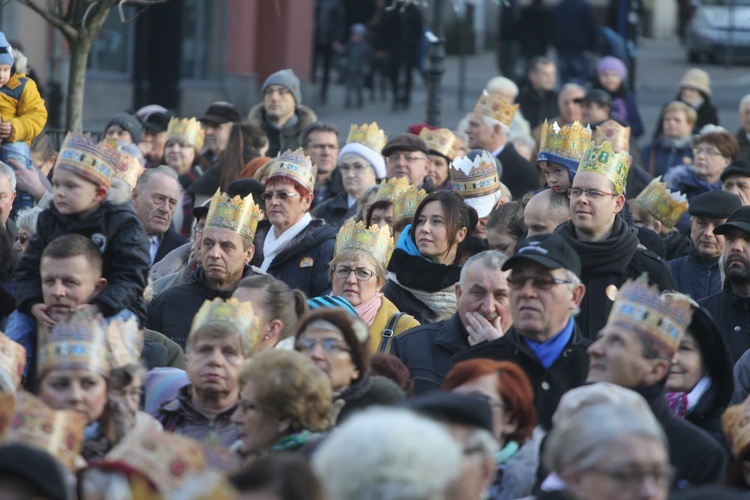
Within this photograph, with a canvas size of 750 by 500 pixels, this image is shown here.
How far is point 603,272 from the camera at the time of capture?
25.5 feet

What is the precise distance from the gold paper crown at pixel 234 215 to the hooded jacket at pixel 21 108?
218cm

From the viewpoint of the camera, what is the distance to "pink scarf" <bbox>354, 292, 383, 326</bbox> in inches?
306

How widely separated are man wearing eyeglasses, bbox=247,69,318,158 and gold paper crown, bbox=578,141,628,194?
4.80 meters

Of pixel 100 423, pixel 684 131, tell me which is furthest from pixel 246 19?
pixel 100 423

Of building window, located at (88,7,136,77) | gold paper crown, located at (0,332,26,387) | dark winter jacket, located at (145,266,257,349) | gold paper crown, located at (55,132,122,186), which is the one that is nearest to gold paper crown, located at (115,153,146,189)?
dark winter jacket, located at (145,266,257,349)

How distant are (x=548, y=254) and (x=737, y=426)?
3.55 feet

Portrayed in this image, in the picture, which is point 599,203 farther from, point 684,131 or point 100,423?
point 684,131

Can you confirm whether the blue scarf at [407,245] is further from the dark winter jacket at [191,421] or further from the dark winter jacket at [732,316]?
the dark winter jacket at [191,421]

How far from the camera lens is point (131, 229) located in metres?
7.02

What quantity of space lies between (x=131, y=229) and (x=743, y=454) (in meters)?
3.11

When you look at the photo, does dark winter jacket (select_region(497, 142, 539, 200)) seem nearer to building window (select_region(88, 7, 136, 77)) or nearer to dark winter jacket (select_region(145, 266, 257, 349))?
dark winter jacket (select_region(145, 266, 257, 349))

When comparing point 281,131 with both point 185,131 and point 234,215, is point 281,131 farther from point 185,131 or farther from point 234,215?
point 234,215

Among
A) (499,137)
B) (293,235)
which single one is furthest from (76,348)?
(499,137)

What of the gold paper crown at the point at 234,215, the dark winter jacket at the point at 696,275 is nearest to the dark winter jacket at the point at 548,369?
the gold paper crown at the point at 234,215
